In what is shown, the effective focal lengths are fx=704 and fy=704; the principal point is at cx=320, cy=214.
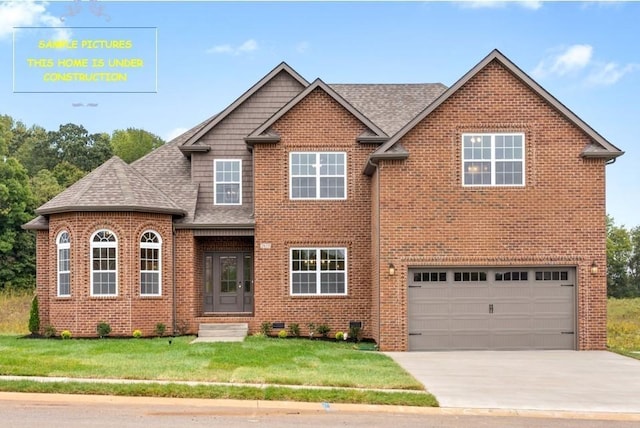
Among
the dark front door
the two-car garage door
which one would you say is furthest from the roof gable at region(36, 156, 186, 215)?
the two-car garage door

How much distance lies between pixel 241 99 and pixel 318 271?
6112mm

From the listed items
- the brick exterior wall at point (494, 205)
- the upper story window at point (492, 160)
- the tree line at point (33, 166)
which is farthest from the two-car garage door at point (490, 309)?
the tree line at point (33, 166)

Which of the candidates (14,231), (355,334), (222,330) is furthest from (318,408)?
(14,231)

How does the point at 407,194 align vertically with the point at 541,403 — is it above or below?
above

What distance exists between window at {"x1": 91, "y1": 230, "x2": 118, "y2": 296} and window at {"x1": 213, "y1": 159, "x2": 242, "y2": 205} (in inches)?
148

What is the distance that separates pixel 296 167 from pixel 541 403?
1175 cm

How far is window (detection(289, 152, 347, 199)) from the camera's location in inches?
835

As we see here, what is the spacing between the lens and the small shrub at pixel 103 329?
2000cm

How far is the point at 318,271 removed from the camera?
21.2 metres

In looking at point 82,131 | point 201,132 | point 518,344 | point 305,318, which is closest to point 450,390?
point 518,344

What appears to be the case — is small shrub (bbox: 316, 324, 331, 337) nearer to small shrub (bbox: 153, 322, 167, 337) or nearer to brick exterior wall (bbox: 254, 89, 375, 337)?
brick exterior wall (bbox: 254, 89, 375, 337)

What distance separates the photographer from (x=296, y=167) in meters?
21.2

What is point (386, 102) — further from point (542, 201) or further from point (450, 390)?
point (450, 390)

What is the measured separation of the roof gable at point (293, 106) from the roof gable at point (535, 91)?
2671 millimetres
